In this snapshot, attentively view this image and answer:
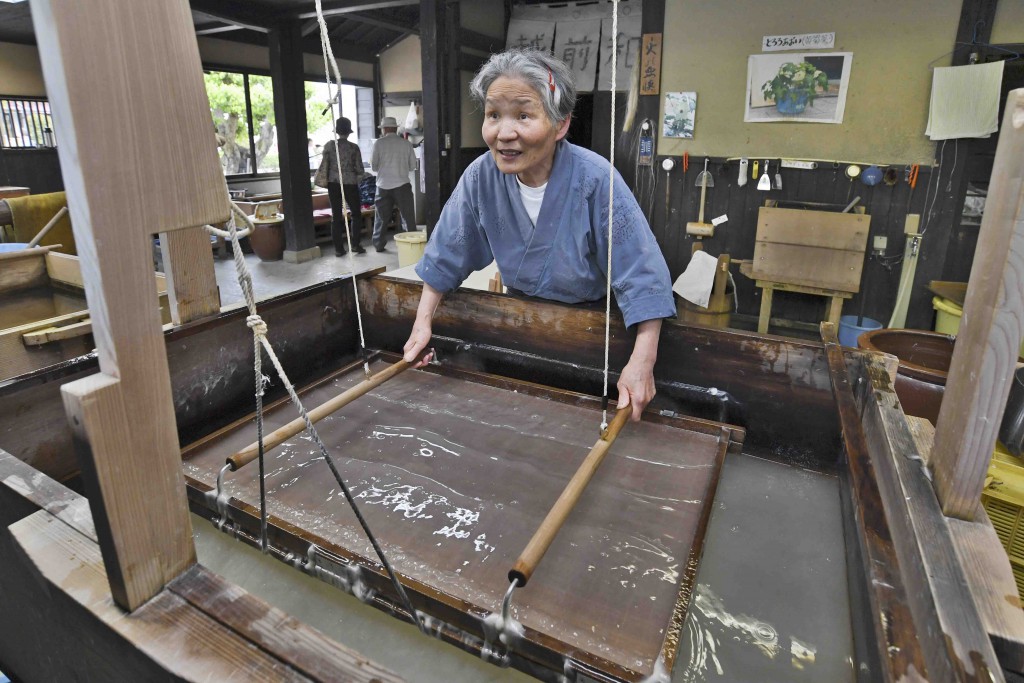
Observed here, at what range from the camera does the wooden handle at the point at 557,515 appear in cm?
113

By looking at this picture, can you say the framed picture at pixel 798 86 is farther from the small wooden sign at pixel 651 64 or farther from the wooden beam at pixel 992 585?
the wooden beam at pixel 992 585

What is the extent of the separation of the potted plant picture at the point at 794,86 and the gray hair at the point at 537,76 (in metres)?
3.82

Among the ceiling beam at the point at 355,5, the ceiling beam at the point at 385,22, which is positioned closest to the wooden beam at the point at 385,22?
the ceiling beam at the point at 385,22

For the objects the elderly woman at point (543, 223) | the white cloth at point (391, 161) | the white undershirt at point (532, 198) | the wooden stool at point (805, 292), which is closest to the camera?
the elderly woman at point (543, 223)

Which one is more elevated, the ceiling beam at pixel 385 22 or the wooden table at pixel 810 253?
the ceiling beam at pixel 385 22

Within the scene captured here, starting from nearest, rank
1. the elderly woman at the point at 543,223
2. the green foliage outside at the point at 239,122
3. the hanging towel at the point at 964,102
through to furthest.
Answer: the elderly woman at the point at 543,223
the hanging towel at the point at 964,102
the green foliage outside at the point at 239,122

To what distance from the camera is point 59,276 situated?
3500 millimetres

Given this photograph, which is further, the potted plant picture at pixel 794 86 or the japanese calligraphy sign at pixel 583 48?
the japanese calligraphy sign at pixel 583 48

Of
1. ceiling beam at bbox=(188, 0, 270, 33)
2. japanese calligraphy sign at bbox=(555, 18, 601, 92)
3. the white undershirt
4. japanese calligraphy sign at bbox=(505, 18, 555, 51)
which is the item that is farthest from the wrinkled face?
ceiling beam at bbox=(188, 0, 270, 33)

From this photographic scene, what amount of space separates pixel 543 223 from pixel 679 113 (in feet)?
13.1

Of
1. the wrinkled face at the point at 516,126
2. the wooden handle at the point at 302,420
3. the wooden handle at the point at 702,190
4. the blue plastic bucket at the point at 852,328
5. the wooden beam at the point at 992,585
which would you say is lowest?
the blue plastic bucket at the point at 852,328

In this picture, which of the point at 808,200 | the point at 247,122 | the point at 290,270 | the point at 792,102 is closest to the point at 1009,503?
the point at 808,200

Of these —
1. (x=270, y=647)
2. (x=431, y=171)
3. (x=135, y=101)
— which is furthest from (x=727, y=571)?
(x=431, y=171)

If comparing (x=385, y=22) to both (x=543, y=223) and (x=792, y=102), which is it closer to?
(x=792, y=102)
